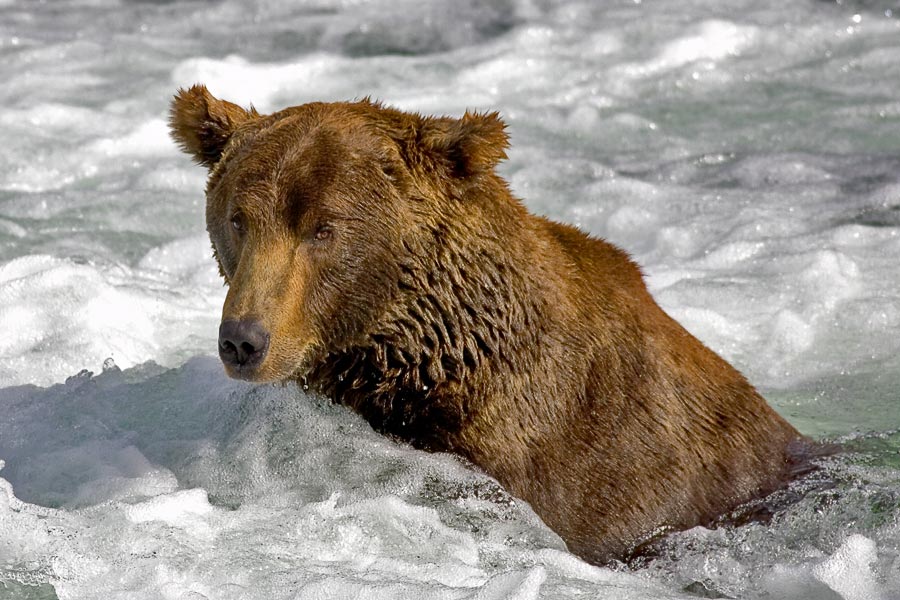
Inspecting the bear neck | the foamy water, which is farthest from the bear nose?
the foamy water

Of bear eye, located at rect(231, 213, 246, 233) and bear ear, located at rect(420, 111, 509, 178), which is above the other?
bear ear, located at rect(420, 111, 509, 178)

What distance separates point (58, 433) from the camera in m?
5.52

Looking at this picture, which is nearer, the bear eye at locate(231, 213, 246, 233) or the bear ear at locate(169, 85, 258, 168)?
the bear eye at locate(231, 213, 246, 233)

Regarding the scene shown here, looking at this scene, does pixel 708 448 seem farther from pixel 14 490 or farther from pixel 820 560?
pixel 14 490

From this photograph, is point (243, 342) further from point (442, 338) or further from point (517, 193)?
point (517, 193)

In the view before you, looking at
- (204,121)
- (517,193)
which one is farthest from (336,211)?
(517,193)

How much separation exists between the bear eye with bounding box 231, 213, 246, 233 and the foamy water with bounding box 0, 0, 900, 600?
0.71 m

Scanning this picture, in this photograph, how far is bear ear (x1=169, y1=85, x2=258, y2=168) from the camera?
15.8 ft

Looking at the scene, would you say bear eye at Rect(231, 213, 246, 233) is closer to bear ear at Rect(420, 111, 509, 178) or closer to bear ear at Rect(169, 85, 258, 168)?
bear ear at Rect(169, 85, 258, 168)

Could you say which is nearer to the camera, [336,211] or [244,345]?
[244,345]

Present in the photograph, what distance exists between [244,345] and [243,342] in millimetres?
15

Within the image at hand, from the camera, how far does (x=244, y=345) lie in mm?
4238

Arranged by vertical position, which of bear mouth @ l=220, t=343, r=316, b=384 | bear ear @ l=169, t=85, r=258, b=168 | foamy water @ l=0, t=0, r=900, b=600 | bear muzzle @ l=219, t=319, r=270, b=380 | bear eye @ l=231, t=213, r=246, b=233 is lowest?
foamy water @ l=0, t=0, r=900, b=600

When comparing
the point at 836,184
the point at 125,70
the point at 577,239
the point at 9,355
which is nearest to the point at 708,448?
the point at 577,239
